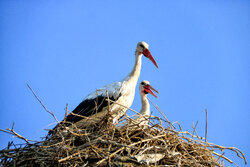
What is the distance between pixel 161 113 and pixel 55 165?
4.51ft

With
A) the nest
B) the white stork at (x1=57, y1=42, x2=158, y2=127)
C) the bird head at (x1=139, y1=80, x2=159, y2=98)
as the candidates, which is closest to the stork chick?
the white stork at (x1=57, y1=42, x2=158, y2=127)

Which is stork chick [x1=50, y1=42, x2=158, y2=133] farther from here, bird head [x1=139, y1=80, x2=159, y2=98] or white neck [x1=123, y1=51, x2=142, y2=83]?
bird head [x1=139, y1=80, x2=159, y2=98]

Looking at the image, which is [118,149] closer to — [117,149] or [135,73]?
[117,149]

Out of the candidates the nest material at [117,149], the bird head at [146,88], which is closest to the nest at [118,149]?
the nest material at [117,149]

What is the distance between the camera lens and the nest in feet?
11.3

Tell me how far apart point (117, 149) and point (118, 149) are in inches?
0.8

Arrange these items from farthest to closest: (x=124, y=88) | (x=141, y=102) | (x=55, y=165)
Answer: (x=141, y=102) → (x=124, y=88) → (x=55, y=165)

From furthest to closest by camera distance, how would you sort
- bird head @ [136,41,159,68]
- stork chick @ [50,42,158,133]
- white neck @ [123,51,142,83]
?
bird head @ [136,41,159,68] → white neck @ [123,51,142,83] → stork chick @ [50,42,158,133]

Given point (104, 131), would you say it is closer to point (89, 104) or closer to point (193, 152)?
point (193, 152)

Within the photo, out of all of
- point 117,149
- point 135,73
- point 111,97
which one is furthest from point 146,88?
point 117,149

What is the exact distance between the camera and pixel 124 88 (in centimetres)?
571

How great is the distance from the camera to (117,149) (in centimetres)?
353

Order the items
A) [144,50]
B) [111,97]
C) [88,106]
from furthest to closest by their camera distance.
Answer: [144,50] → [88,106] → [111,97]

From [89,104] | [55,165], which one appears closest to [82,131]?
[55,165]
